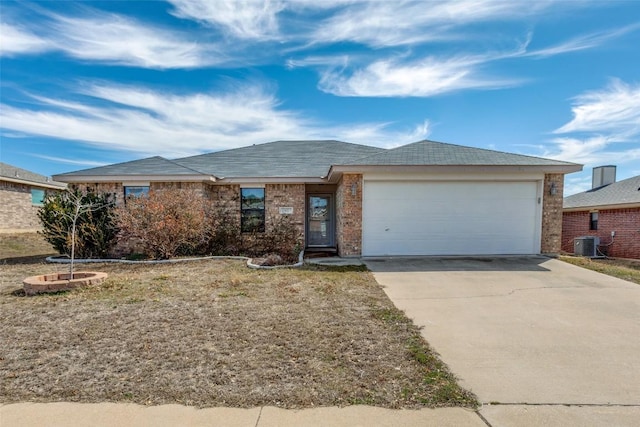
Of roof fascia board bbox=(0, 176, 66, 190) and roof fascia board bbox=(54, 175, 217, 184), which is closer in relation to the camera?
roof fascia board bbox=(54, 175, 217, 184)

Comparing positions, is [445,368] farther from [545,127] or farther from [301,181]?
[545,127]

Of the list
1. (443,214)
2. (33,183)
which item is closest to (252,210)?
(443,214)

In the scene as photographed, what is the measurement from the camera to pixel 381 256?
10.2 meters

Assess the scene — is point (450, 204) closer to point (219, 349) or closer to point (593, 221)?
point (219, 349)

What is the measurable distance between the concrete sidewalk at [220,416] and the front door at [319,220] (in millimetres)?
11074

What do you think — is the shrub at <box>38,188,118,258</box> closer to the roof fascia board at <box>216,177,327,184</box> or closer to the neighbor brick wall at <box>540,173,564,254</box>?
the roof fascia board at <box>216,177,327,184</box>

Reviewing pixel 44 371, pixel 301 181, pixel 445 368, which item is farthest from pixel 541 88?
pixel 44 371

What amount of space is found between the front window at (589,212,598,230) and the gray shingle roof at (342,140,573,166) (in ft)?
31.7

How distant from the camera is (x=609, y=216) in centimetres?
1580

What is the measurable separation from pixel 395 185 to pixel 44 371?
29.7 feet

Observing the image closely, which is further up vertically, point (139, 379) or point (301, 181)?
point (301, 181)

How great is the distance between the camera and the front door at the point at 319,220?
13.6 metres

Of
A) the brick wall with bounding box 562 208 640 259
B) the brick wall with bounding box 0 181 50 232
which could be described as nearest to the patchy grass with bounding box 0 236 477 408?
the brick wall with bounding box 0 181 50 232

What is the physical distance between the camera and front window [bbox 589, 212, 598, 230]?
1673 cm
